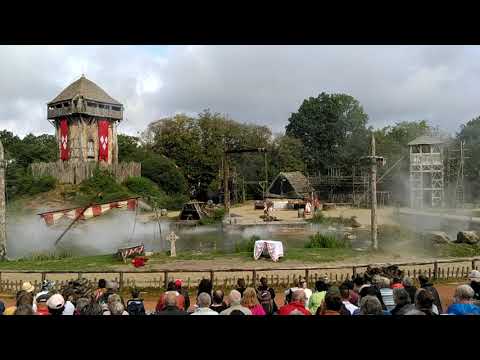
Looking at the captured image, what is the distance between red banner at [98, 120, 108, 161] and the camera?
50531 millimetres

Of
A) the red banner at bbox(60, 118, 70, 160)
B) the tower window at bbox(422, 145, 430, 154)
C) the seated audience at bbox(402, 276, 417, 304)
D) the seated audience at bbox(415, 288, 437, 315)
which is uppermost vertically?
the red banner at bbox(60, 118, 70, 160)

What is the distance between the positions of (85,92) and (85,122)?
131 inches

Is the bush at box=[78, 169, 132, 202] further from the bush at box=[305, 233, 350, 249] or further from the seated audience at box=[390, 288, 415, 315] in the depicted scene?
the seated audience at box=[390, 288, 415, 315]

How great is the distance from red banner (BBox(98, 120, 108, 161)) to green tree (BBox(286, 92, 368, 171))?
96.8 feet

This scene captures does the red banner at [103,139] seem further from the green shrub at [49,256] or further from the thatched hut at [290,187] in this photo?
the green shrub at [49,256]

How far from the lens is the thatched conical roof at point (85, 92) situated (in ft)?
164

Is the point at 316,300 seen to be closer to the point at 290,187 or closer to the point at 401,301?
the point at 401,301

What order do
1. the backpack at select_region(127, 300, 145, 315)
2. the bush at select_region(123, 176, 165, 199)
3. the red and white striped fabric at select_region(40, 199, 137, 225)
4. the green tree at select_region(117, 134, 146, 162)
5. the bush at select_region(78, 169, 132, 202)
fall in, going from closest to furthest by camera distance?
1. the backpack at select_region(127, 300, 145, 315)
2. the red and white striped fabric at select_region(40, 199, 137, 225)
3. the bush at select_region(78, 169, 132, 202)
4. the bush at select_region(123, 176, 165, 199)
5. the green tree at select_region(117, 134, 146, 162)

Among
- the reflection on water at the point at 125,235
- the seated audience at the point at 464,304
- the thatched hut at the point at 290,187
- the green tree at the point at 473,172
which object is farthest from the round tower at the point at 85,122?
the seated audience at the point at 464,304

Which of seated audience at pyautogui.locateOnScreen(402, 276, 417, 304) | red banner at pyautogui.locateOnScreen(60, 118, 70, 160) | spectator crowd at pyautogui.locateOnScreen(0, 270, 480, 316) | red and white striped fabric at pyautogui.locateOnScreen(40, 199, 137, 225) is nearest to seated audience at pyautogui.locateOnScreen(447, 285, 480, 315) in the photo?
spectator crowd at pyautogui.locateOnScreen(0, 270, 480, 316)

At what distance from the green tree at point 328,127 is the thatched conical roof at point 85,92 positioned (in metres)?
30.0
